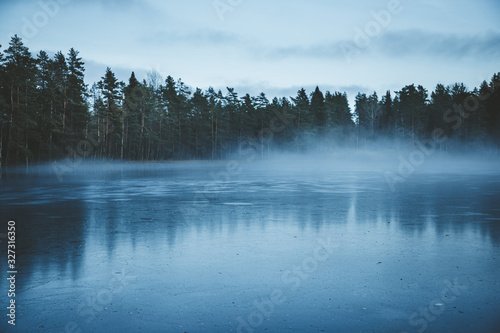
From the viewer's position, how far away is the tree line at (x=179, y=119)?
189 feet

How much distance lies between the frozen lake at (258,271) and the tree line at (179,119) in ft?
158

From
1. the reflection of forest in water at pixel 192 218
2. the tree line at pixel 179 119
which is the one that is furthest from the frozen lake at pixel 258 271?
the tree line at pixel 179 119

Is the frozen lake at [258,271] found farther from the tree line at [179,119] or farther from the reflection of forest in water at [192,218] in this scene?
the tree line at [179,119]

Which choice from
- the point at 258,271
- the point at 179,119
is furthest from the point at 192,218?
the point at 179,119

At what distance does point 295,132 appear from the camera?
117m

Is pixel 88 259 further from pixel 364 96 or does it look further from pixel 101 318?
pixel 364 96

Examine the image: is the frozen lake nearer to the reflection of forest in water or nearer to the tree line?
the reflection of forest in water

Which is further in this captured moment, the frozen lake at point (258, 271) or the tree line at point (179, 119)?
the tree line at point (179, 119)

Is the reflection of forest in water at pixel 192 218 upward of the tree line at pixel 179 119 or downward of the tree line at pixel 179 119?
downward

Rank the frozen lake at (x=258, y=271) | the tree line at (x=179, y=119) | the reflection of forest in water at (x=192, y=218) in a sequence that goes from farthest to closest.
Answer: the tree line at (x=179, y=119), the reflection of forest in water at (x=192, y=218), the frozen lake at (x=258, y=271)

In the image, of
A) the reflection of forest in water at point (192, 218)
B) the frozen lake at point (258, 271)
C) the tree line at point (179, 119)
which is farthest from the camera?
the tree line at point (179, 119)

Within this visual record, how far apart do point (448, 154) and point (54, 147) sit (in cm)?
9171

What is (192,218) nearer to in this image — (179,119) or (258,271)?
(258,271)

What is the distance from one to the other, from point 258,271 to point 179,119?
92271 millimetres
